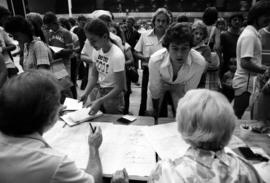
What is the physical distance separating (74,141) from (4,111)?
684 millimetres

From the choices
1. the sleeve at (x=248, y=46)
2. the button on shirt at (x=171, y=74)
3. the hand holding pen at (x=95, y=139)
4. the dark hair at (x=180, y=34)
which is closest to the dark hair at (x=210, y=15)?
the sleeve at (x=248, y=46)

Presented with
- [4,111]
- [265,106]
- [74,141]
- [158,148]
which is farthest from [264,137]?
[4,111]

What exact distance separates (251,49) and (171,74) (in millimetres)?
732

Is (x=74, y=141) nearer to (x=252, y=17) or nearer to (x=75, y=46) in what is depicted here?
(x=252, y=17)

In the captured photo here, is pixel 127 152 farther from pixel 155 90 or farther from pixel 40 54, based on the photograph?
pixel 40 54

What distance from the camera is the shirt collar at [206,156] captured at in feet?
2.54

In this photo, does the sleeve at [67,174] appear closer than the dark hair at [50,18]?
Yes

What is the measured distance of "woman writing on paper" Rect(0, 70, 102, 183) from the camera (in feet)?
2.46

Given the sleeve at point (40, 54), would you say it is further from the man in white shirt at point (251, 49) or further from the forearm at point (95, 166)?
the man in white shirt at point (251, 49)

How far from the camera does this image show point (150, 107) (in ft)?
7.02

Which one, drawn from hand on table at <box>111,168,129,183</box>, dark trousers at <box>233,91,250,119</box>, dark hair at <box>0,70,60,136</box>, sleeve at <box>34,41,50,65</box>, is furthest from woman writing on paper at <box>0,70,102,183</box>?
dark trousers at <box>233,91,250,119</box>

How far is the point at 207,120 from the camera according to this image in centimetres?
79

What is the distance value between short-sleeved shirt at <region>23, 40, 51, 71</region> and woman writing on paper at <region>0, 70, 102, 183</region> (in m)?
1.35

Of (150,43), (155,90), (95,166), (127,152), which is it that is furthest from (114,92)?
(150,43)
